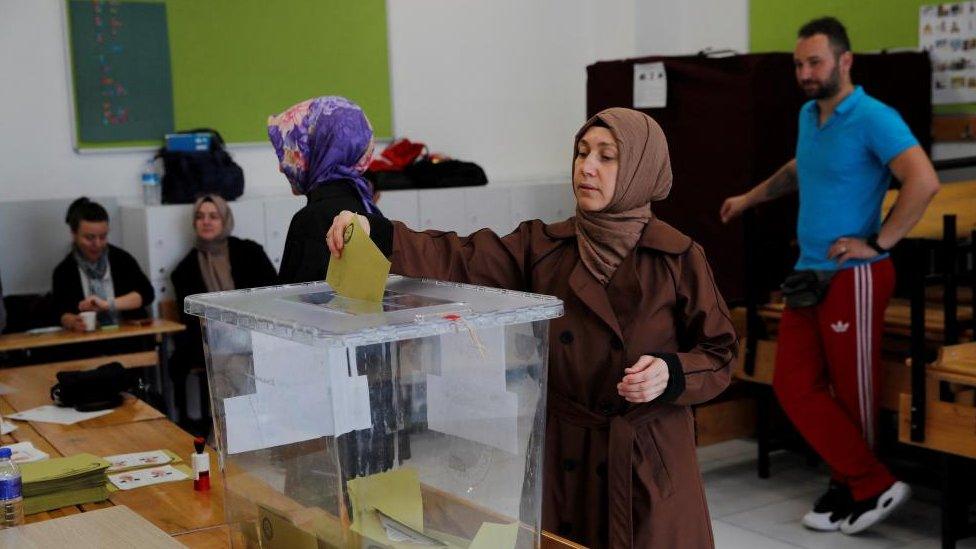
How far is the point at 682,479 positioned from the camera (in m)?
2.27

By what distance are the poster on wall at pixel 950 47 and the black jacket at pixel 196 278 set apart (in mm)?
3665

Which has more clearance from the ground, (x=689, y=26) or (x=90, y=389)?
(x=689, y=26)

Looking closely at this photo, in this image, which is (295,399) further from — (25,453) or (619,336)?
(25,453)

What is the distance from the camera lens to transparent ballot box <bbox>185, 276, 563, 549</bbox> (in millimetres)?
1426

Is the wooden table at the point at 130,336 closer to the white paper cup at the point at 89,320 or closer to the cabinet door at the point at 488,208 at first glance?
the white paper cup at the point at 89,320

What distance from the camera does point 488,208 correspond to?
22.9 feet

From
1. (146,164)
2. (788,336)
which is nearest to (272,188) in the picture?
(146,164)

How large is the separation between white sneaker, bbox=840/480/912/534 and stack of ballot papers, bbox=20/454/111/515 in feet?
9.99

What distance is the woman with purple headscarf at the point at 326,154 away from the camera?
254 cm

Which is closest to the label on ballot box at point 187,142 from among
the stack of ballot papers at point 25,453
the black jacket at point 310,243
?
the stack of ballot papers at point 25,453

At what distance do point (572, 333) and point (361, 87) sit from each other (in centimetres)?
517

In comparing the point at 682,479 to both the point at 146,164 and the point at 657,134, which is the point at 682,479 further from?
the point at 146,164

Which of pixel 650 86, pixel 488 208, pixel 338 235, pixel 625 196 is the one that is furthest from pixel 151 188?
pixel 338 235

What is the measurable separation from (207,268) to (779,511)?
3.18 metres
